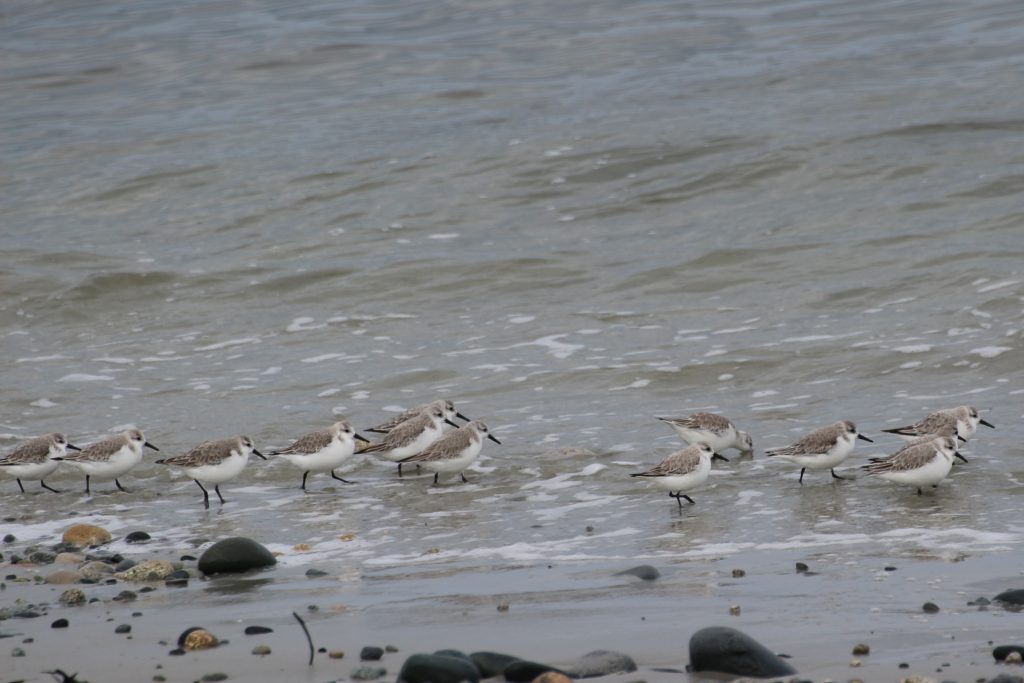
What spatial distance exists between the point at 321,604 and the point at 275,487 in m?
4.25

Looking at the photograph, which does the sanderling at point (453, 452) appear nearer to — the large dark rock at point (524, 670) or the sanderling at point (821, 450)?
the sanderling at point (821, 450)

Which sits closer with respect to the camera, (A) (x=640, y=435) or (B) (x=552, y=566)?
(B) (x=552, y=566)

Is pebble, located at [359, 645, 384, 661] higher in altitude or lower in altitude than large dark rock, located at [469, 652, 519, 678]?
lower

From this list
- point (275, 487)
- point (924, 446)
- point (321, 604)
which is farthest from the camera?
point (275, 487)

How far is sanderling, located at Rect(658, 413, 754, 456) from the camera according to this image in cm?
1122

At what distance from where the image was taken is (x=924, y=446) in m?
9.77

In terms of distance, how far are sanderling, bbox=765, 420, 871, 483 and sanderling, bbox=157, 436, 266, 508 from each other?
418 cm

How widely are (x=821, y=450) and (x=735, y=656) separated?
15.6ft

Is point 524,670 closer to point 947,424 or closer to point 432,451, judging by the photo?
point 432,451

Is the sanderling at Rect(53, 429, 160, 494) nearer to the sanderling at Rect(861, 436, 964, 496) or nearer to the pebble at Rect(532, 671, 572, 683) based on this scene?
the sanderling at Rect(861, 436, 964, 496)

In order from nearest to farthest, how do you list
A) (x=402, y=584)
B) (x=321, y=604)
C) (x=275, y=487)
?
(x=321, y=604), (x=402, y=584), (x=275, y=487)

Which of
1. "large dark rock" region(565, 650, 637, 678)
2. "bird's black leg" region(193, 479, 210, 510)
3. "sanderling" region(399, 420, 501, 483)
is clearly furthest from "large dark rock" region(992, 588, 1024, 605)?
"bird's black leg" region(193, 479, 210, 510)

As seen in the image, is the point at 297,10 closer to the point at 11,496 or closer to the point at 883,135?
the point at 883,135

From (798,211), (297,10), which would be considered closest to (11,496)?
(798,211)
